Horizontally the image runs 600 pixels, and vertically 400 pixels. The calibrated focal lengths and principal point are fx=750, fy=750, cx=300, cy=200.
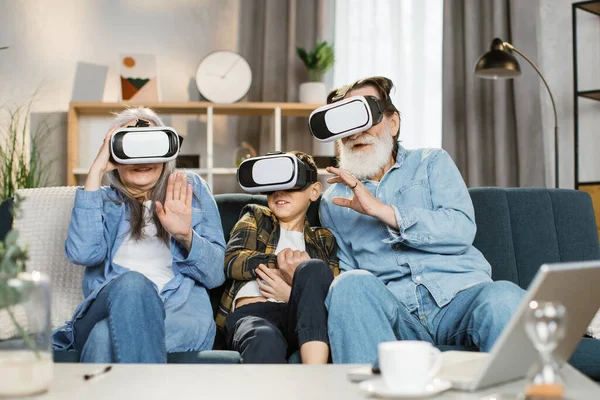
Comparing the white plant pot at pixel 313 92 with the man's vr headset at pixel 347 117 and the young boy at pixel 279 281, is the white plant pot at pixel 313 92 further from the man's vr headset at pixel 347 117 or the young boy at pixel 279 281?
the man's vr headset at pixel 347 117

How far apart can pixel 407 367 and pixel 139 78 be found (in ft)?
10.1

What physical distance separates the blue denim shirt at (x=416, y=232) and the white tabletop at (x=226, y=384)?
821 mm

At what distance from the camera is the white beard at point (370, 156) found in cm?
217

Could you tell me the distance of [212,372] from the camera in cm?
114

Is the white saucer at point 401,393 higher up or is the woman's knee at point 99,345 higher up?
the white saucer at point 401,393

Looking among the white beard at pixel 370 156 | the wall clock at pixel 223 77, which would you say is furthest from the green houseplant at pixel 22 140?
the white beard at pixel 370 156

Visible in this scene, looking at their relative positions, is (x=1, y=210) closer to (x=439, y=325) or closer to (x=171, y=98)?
(x=439, y=325)

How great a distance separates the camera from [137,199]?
2.11 m

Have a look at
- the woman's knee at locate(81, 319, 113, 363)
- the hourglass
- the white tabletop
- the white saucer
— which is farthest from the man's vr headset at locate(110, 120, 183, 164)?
the hourglass

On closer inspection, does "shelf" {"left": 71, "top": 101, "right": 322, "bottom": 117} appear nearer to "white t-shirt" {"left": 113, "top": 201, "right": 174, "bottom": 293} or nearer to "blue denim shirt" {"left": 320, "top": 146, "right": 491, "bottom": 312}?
"blue denim shirt" {"left": 320, "top": 146, "right": 491, "bottom": 312}

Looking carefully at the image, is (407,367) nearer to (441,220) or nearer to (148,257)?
(441,220)

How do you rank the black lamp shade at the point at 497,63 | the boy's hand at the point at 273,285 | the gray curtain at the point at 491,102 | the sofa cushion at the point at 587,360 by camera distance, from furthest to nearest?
the gray curtain at the point at 491,102, the black lamp shade at the point at 497,63, the boy's hand at the point at 273,285, the sofa cushion at the point at 587,360

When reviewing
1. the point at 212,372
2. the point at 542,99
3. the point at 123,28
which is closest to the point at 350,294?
the point at 212,372

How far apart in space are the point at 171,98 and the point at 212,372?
300cm
